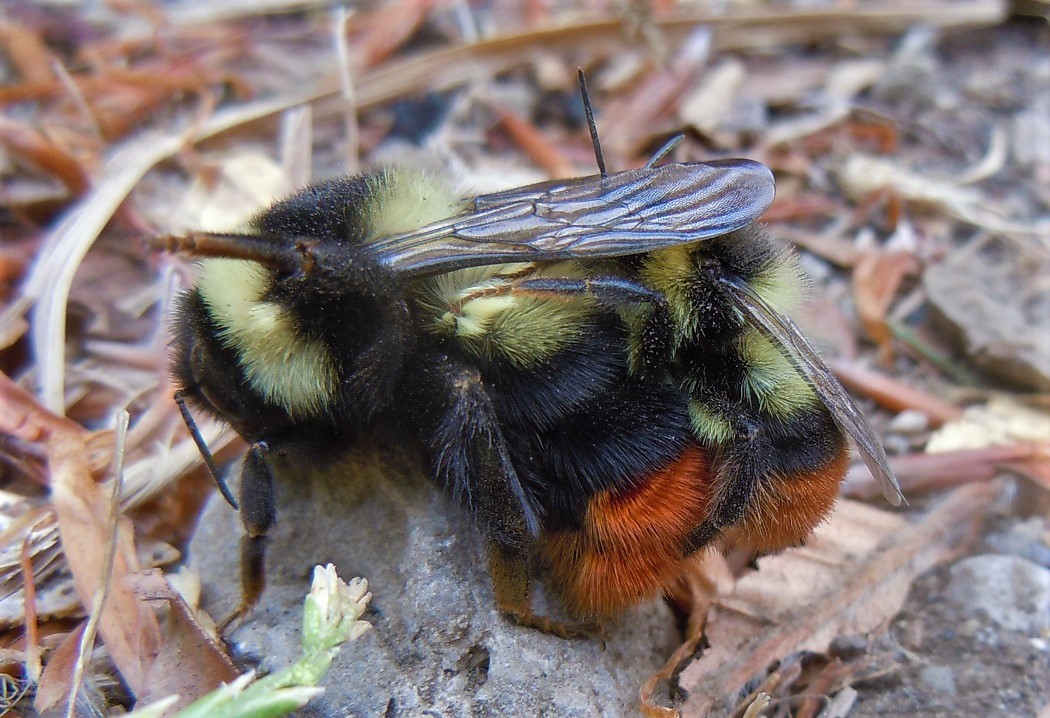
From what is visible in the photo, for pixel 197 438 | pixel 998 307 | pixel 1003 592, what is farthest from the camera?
pixel 998 307

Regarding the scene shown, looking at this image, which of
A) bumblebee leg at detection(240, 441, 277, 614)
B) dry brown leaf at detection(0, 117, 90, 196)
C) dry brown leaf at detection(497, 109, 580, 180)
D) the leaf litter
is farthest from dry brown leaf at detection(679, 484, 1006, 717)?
dry brown leaf at detection(0, 117, 90, 196)

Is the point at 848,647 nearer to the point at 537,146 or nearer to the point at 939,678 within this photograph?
the point at 939,678

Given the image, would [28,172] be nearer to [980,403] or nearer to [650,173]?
[650,173]

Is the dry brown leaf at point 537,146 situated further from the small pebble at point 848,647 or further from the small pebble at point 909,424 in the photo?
the small pebble at point 848,647

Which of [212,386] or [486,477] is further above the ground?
[212,386]

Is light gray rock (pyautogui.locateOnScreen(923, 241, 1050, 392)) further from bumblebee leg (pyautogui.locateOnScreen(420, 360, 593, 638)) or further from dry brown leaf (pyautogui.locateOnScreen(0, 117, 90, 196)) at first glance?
dry brown leaf (pyautogui.locateOnScreen(0, 117, 90, 196))

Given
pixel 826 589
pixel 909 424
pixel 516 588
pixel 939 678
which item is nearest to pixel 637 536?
pixel 516 588

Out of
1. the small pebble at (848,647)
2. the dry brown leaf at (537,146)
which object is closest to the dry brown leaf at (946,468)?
the small pebble at (848,647)
